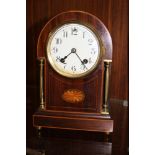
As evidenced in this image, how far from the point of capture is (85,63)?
0.84 m

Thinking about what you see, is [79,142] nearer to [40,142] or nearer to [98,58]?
[40,142]

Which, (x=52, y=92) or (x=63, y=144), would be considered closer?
(x=63, y=144)

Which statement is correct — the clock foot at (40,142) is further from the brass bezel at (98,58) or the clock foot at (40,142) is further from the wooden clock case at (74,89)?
the brass bezel at (98,58)

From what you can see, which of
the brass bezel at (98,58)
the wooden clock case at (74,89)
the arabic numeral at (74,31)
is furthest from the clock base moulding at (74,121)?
the arabic numeral at (74,31)

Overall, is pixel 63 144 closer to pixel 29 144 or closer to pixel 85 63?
pixel 29 144

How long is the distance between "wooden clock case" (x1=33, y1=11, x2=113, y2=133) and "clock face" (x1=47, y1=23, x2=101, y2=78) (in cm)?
2

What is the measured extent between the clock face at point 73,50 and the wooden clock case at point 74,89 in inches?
0.8

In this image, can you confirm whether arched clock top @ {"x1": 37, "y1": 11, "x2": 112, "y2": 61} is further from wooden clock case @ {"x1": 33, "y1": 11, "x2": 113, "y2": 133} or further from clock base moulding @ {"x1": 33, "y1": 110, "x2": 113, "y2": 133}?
clock base moulding @ {"x1": 33, "y1": 110, "x2": 113, "y2": 133}

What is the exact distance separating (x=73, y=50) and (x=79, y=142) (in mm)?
346

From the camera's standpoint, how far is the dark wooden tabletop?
715 millimetres

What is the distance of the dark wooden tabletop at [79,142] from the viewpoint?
71 cm
